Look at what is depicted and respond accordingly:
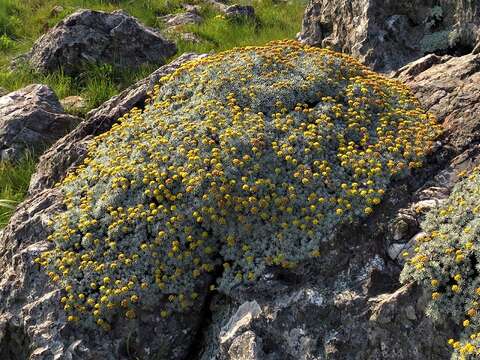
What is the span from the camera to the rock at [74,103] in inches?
410

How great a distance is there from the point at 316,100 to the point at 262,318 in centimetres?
300

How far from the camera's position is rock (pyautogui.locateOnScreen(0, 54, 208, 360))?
18.8 feet

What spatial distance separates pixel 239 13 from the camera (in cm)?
1449

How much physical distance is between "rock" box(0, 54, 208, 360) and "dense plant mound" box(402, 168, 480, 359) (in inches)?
84.1

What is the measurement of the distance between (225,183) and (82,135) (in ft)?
9.65

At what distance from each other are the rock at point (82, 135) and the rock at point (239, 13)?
239 inches

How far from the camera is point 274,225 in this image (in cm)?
589

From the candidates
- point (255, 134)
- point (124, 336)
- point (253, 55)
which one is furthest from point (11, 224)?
point (253, 55)

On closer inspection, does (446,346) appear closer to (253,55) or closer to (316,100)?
(316,100)

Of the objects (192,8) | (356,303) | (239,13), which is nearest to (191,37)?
(239,13)

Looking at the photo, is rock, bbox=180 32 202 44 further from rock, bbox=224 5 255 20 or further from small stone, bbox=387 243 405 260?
small stone, bbox=387 243 405 260

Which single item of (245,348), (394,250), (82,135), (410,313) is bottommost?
(245,348)

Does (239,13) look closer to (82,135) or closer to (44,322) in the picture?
(82,135)

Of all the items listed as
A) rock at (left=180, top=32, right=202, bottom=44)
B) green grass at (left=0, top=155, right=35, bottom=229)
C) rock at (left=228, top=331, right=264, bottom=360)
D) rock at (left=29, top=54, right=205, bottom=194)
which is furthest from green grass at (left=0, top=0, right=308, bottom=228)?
rock at (left=228, top=331, right=264, bottom=360)
